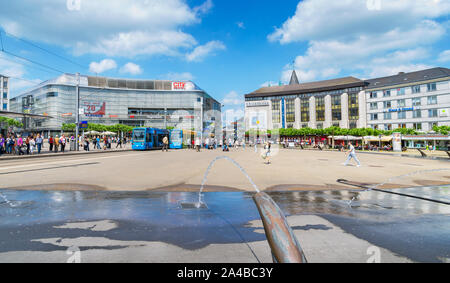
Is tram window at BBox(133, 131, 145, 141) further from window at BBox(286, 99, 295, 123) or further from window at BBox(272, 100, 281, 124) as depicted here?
window at BBox(272, 100, 281, 124)

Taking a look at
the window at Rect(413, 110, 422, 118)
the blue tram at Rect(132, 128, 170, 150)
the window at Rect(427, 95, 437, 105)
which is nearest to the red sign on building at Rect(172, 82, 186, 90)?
the blue tram at Rect(132, 128, 170, 150)

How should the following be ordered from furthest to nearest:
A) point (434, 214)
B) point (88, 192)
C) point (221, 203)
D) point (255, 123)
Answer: point (255, 123), point (88, 192), point (221, 203), point (434, 214)

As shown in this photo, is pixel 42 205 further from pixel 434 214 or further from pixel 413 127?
pixel 413 127

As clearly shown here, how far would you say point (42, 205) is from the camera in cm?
577

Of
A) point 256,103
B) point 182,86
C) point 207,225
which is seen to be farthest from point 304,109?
point 207,225

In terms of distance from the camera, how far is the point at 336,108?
90625 millimetres

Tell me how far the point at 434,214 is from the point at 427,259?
112 inches

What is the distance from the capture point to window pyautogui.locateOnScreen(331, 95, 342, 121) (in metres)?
89.8

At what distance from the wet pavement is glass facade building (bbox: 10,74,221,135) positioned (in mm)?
91782

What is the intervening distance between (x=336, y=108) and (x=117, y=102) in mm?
75481

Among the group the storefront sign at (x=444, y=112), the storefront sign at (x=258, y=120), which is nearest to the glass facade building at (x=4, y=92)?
the storefront sign at (x=258, y=120)

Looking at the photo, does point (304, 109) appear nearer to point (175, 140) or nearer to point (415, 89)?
point (415, 89)

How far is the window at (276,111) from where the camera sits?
343 feet
